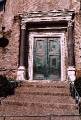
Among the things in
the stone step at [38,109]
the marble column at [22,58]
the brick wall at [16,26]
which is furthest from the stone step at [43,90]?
the brick wall at [16,26]

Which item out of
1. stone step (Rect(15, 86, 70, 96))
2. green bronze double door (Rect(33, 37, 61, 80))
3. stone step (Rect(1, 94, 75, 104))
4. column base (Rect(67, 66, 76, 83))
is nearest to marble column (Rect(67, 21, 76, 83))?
column base (Rect(67, 66, 76, 83))

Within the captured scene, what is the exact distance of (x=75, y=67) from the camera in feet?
51.0

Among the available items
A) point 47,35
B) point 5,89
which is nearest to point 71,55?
point 47,35

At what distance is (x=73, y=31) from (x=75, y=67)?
1.99m

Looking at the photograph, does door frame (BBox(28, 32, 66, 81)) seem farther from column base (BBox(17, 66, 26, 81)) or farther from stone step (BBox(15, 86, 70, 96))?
stone step (BBox(15, 86, 70, 96))

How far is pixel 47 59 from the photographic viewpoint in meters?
16.4

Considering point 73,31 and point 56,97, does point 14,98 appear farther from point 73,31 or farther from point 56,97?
point 73,31

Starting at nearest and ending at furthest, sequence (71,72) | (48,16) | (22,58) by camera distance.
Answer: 1. (71,72)
2. (22,58)
3. (48,16)

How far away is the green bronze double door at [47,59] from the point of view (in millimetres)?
16281

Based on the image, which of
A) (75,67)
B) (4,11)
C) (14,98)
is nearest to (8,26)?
(4,11)

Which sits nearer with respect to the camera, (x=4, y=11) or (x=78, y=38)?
(x=78, y=38)

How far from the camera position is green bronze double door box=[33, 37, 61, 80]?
16281 millimetres

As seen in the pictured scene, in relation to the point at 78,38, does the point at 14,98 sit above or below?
below

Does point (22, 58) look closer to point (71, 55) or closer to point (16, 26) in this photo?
point (16, 26)
